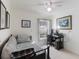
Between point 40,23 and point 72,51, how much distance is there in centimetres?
295

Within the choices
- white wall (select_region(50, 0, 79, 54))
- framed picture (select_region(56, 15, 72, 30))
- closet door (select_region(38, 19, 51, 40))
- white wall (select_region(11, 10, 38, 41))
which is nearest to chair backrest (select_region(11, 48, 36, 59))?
white wall (select_region(50, 0, 79, 54))

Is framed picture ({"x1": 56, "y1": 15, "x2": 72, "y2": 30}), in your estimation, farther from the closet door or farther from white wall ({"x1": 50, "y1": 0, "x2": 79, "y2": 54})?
the closet door

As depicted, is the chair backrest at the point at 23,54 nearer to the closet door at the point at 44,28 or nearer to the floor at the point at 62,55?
the floor at the point at 62,55

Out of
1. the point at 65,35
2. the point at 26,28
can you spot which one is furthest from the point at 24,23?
the point at 65,35

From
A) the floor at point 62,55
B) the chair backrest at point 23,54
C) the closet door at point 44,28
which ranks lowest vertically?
the floor at point 62,55

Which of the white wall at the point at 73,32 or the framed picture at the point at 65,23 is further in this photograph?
the framed picture at the point at 65,23

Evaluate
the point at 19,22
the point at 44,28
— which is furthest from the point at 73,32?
the point at 19,22

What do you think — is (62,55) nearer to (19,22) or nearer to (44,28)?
(44,28)

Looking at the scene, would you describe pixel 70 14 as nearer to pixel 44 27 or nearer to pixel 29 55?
pixel 44 27

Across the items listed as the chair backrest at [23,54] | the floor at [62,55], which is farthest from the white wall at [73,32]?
the chair backrest at [23,54]

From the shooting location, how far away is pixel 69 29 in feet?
14.1

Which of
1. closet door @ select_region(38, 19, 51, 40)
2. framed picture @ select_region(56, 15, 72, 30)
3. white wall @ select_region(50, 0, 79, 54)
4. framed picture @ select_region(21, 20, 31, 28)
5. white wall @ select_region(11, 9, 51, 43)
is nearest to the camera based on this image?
white wall @ select_region(50, 0, 79, 54)

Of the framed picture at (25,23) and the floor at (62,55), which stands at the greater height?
the framed picture at (25,23)

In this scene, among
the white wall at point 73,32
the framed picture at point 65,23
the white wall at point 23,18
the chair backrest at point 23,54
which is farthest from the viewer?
the white wall at point 23,18
